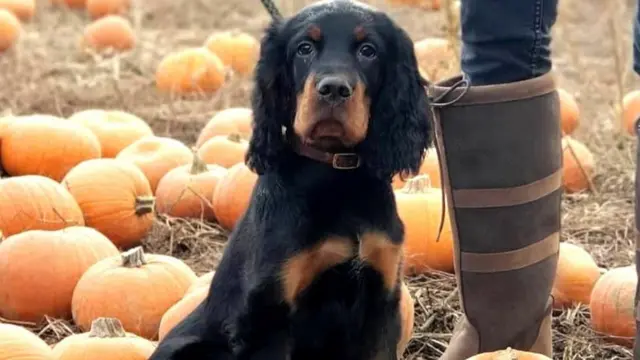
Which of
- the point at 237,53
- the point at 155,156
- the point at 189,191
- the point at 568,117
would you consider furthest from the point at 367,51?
the point at 237,53

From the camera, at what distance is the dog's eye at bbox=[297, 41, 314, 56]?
3160 mm

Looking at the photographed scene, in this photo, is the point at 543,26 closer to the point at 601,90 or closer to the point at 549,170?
the point at 549,170

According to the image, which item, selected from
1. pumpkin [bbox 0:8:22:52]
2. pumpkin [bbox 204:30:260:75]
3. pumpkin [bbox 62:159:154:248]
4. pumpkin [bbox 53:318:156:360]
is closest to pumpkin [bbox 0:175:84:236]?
pumpkin [bbox 62:159:154:248]

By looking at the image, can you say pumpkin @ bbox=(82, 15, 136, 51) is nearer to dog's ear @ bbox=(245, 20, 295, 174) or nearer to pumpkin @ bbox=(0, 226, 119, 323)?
pumpkin @ bbox=(0, 226, 119, 323)

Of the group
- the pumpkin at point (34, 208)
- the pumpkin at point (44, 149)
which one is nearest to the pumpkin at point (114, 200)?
the pumpkin at point (34, 208)

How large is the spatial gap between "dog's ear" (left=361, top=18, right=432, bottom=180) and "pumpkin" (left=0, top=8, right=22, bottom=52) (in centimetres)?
571

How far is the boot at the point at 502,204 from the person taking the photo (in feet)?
11.5

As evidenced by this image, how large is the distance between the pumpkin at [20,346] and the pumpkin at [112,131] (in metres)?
2.22

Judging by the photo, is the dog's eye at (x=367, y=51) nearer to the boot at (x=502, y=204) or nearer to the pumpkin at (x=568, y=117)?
the boot at (x=502, y=204)

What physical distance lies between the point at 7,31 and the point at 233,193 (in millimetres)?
4185

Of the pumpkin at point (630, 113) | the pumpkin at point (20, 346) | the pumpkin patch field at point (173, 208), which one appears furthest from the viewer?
the pumpkin at point (630, 113)

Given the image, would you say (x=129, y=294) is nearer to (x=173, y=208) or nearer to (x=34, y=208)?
(x=34, y=208)

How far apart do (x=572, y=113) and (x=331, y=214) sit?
324 cm

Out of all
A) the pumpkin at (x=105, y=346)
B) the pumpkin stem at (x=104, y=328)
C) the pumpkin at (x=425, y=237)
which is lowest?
the pumpkin at (x=425, y=237)
